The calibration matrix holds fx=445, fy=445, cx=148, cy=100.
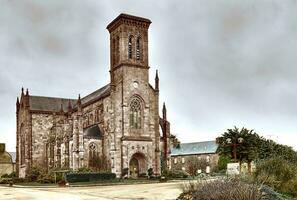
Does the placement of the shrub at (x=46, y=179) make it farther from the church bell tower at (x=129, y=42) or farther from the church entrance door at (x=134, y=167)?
the church bell tower at (x=129, y=42)

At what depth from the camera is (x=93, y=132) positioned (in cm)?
5916

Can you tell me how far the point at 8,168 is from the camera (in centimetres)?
8612

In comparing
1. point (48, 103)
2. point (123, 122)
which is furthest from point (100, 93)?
point (48, 103)

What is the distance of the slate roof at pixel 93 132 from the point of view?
58013 mm

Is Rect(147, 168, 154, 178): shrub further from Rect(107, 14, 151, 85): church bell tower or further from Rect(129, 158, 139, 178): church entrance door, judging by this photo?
Rect(107, 14, 151, 85): church bell tower

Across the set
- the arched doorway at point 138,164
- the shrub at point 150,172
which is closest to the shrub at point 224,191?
the shrub at point 150,172

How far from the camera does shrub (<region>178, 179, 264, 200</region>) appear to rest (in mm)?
14930

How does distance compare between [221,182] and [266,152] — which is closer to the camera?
[221,182]

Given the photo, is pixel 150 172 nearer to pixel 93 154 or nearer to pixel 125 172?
pixel 125 172

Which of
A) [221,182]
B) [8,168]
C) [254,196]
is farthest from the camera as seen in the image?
→ [8,168]

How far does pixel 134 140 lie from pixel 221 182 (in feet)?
129

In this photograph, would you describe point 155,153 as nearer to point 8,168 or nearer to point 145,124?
point 145,124

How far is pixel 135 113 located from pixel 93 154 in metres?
7.63

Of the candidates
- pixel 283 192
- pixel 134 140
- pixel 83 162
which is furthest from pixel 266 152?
pixel 283 192
